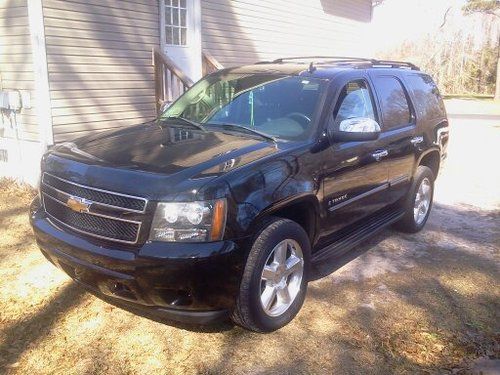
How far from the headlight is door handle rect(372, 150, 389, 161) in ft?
6.80

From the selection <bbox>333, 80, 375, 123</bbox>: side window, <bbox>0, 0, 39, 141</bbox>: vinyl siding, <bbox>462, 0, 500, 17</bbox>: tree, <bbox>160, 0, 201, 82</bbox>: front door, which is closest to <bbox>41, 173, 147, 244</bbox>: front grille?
<bbox>333, 80, 375, 123</bbox>: side window

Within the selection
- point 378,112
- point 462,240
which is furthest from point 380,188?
point 462,240

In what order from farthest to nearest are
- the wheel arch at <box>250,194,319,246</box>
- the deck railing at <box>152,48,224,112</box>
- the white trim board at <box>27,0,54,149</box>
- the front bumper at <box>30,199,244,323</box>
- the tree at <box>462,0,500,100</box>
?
1. the tree at <box>462,0,500,100</box>
2. the deck railing at <box>152,48,224,112</box>
3. the white trim board at <box>27,0,54,149</box>
4. the wheel arch at <box>250,194,319,246</box>
5. the front bumper at <box>30,199,244,323</box>

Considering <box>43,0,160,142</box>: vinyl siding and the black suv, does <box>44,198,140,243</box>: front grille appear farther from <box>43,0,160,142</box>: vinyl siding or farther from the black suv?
<box>43,0,160,142</box>: vinyl siding

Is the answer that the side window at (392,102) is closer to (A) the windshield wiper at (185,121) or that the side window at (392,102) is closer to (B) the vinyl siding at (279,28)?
(A) the windshield wiper at (185,121)

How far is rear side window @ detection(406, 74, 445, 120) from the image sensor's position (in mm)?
5351

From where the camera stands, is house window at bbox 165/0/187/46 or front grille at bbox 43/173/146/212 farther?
house window at bbox 165/0/187/46

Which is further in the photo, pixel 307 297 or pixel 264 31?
pixel 264 31

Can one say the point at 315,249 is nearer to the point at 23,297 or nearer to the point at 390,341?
the point at 390,341

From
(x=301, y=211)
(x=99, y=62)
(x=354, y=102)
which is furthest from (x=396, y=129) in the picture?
(x=99, y=62)

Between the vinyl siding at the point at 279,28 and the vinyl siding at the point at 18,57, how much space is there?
373 cm

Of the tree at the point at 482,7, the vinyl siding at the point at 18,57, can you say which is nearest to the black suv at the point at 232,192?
the vinyl siding at the point at 18,57

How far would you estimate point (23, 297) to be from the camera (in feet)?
12.5

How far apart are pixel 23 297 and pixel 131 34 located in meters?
5.34
